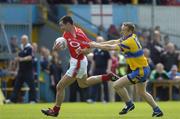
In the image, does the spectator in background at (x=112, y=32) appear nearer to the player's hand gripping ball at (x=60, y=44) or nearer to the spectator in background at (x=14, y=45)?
the spectator in background at (x=14, y=45)

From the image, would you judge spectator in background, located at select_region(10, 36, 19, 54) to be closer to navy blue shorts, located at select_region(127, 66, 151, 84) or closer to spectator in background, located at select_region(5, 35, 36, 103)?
spectator in background, located at select_region(5, 35, 36, 103)

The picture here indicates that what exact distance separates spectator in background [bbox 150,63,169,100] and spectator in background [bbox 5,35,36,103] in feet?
16.5

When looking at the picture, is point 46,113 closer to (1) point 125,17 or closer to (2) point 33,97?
(2) point 33,97

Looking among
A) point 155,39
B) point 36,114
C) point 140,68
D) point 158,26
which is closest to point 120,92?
point 140,68

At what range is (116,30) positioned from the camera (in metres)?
38.5

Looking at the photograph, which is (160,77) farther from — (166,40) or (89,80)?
(89,80)

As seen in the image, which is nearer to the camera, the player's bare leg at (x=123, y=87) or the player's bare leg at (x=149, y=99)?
the player's bare leg at (x=149, y=99)

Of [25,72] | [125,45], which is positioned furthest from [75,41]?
[25,72]

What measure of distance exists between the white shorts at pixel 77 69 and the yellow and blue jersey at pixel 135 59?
1.07 metres

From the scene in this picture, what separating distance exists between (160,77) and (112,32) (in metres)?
5.29

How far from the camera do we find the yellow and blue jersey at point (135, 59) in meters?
20.5

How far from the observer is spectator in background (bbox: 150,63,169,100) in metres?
33.4

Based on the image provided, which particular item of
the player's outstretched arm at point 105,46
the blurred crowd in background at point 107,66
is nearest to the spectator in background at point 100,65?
the blurred crowd in background at point 107,66

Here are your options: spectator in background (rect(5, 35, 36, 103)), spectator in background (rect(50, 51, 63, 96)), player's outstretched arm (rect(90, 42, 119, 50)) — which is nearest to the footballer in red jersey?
player's outstretched arm (rect(90, 42, 119, 50))
